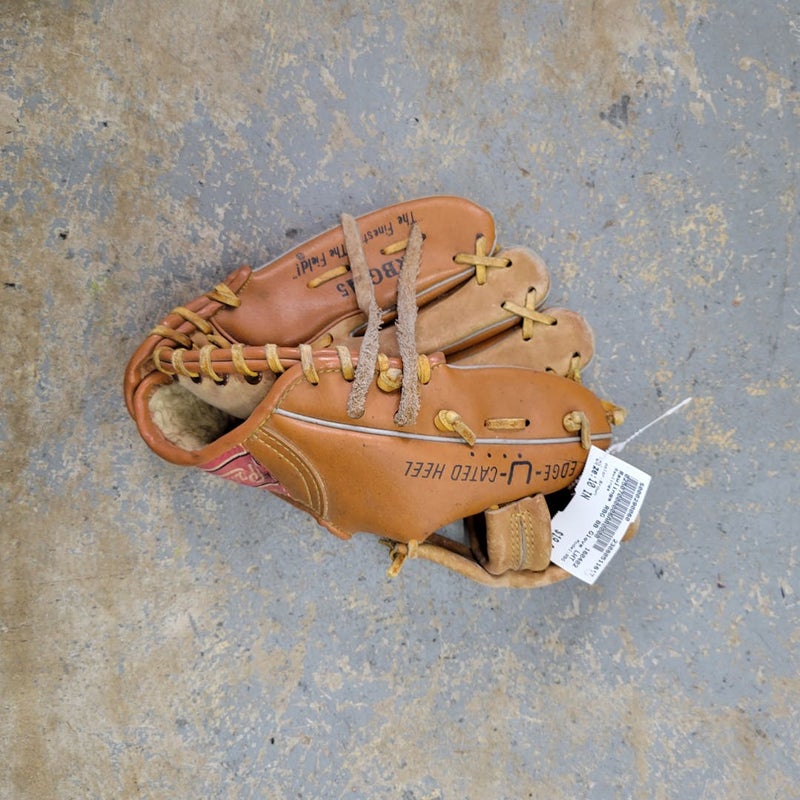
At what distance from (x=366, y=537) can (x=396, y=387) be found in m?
0.50

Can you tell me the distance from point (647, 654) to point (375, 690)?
0.70m

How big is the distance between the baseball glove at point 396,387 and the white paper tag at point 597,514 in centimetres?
4

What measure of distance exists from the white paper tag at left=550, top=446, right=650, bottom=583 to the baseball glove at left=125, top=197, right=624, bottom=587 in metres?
0.04

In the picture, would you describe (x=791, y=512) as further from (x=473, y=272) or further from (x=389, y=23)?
(x=389, y=23)

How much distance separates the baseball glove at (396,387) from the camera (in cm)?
121

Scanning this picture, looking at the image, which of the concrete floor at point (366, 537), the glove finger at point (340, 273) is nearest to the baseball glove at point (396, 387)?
the glove finger at point (340, 273)

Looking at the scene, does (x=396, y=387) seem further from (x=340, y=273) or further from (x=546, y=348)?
(x=546, y=348)

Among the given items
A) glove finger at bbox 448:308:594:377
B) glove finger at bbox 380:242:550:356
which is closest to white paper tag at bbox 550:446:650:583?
glove finger at bbox 448:308:594:377

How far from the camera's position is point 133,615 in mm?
1510

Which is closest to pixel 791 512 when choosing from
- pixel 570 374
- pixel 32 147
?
pixel 570 374

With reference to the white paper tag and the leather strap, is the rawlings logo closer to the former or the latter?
the leather strap

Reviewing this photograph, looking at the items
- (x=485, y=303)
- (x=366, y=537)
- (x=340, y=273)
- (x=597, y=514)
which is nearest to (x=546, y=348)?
(x=485, y=303)

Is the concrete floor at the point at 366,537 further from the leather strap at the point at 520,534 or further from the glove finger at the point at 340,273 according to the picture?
the leather strap at the point at 520,534

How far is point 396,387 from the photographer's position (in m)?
1.24
